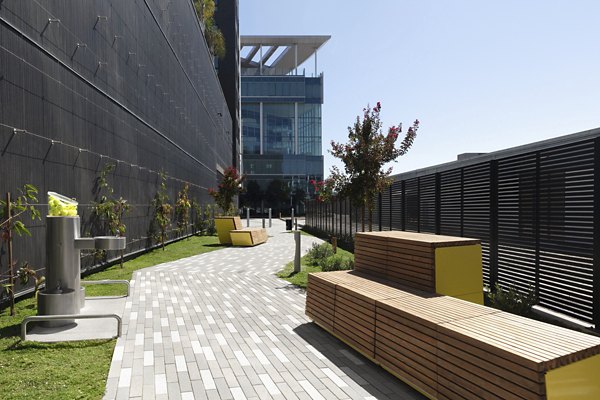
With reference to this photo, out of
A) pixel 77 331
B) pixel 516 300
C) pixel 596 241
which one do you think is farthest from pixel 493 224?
pixel 77 331

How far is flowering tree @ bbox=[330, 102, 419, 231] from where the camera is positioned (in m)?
12.6

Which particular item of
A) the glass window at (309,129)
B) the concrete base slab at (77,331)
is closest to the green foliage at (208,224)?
the concrete base slab at (77,331)

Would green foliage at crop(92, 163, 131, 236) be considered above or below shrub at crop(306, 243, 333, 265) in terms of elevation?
above

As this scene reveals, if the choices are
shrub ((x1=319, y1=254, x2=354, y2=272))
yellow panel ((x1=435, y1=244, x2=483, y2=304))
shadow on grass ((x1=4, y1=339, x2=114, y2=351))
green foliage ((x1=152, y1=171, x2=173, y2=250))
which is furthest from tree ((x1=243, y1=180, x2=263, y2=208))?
yellow panel ((x1=435, y1=244, x2=483, y2=304))

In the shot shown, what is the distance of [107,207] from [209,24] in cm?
3836

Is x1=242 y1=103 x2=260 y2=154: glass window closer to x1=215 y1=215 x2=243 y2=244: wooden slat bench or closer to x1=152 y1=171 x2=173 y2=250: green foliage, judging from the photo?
x1=215 y1=215 x2=243 y2=244: wooden slat bench

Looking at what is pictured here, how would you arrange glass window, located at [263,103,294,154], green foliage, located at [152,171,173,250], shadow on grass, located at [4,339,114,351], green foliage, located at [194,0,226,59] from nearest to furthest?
1. shadow on grass, located at [4,339,114,351]
2. green foliage, located at [152,171,173,250]
3. green foliage, located at [194,0,226,59]
4. glass window, located at [263,103,294,154]

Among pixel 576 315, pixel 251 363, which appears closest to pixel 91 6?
pixel 251 363

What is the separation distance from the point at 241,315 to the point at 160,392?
2.90m

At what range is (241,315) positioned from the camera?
690 centimetres

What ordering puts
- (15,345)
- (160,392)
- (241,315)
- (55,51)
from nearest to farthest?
(160,392) < (15,345) < (241,315) < (55,51)

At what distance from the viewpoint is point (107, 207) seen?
12.3m

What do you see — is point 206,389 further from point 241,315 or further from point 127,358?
point 241,315

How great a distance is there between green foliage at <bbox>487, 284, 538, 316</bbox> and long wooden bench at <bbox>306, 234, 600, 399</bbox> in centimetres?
216
